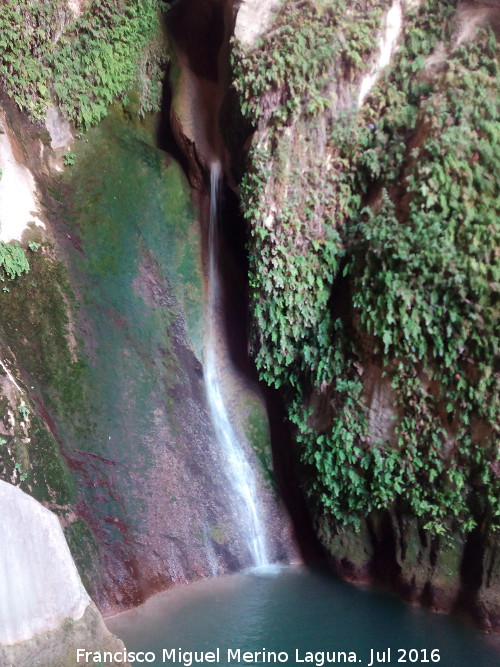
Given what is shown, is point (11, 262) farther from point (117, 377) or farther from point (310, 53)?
point (310, 53)

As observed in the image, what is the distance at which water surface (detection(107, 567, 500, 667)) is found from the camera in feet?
21.5

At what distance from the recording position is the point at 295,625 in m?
7.04

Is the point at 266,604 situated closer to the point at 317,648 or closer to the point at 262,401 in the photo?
the point at 317,648

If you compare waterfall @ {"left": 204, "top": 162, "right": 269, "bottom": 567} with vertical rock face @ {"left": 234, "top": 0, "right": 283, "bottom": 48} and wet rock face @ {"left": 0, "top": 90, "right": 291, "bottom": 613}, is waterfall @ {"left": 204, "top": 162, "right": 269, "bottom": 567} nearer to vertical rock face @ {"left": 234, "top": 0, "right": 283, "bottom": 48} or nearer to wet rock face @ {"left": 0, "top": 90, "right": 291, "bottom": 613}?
wet rock face @ {"left": 0, "top": 90, "right": 291, "bottom": 613}

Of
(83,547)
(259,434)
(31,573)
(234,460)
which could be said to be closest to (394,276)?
(259,434)

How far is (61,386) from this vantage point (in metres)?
7.25

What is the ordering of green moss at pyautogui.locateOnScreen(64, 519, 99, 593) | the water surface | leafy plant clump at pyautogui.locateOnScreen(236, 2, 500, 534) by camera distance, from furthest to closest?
green moss at pyautogui.locateOnScreen(64, 519, 99, 593) < the water surface < leafy plant clump at pyautogui.locateOnScreen(236, 2, 500, 534)

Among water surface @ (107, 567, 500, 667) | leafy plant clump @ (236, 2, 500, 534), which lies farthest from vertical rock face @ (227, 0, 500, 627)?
water surface @ (107, 567, 500, 667)

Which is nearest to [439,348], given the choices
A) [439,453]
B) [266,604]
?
[439,453]

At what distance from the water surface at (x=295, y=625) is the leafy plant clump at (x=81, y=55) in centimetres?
719

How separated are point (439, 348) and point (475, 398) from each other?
2.21ft

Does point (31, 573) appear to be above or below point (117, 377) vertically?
below

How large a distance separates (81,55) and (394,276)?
6007mm

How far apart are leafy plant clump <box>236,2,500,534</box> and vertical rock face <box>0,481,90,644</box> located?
3.96 m
